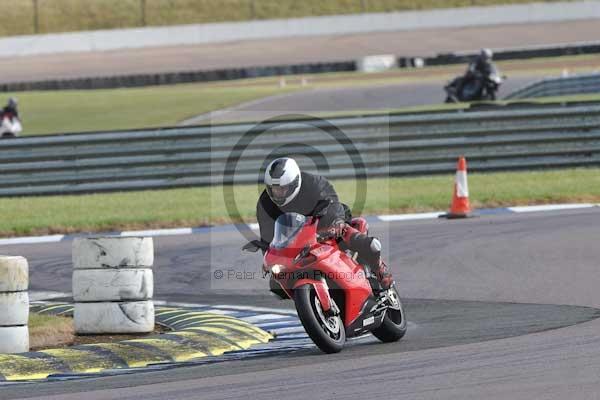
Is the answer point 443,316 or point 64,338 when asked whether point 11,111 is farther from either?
point 443,316

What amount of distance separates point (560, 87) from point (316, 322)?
84.2 ft

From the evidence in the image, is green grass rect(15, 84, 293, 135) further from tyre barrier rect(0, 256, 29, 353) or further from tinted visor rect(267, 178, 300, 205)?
tinted visor rect(267, 178, 300, 205)

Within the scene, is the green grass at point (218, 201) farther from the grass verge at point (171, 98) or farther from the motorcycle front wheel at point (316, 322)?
the grass verge at point (171, 98)

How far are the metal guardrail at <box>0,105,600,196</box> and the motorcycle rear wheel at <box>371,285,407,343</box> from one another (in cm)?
1019

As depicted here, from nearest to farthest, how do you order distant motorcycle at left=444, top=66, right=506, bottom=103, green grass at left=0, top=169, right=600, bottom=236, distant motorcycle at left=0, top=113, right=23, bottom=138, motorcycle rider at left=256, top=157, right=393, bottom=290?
1. motorcycle rider at left=256, top=157, right=393, bottom=290
2. green grass at left=0, top=169, right=600, bottom=236
3. distant motorcycle at left=444, top=66, right=506, bottom=103
4. distant motorcycle at left=0, top=113, right=23, bottom=138

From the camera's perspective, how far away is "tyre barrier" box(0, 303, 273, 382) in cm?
805

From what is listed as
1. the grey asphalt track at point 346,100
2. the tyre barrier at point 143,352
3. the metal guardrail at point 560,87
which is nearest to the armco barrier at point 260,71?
the grey asphalt track at point 346,100

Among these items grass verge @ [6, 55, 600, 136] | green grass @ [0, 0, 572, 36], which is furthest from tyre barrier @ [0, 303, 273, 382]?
green grass @ [0, 0, 572, 36]

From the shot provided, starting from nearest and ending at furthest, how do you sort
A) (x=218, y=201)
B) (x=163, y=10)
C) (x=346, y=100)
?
(x=218, y=201) < (x=346, y=100) < (x=163, y=10)

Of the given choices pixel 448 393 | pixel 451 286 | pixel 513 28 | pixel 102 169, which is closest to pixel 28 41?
pixel 513 28

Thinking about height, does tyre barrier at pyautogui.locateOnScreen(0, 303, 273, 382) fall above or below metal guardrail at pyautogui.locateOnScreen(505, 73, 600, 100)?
below

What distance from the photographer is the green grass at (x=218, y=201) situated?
17141mm

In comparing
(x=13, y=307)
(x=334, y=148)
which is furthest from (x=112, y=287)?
(x=334, y=148)

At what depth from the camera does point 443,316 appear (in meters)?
9.92
